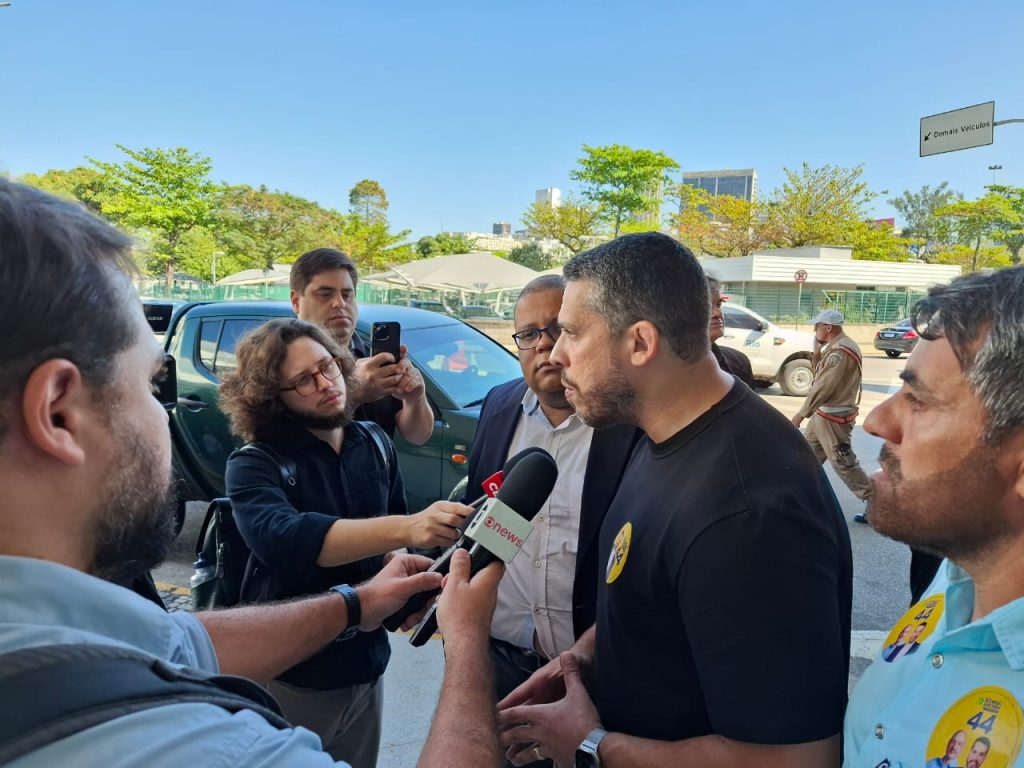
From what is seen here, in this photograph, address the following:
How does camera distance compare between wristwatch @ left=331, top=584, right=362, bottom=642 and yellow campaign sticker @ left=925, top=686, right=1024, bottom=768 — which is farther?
wristwatch @ left=331, top=584, right=362, bottom=642

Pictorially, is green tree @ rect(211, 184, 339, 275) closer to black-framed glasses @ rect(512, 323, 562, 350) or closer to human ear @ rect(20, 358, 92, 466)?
black-framed glasses @ rect(512, 323, 562, 350)

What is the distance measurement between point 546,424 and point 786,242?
3893cm

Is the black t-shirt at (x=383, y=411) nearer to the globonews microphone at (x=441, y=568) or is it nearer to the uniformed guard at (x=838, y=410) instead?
the globonews microphone at (x=441, y=568)

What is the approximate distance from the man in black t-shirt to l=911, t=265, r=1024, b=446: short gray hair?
1.09ft

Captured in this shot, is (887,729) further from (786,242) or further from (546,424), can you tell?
(786,242)

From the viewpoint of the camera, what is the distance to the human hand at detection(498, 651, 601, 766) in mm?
→ 1463

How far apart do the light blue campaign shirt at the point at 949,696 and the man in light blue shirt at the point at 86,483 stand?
A: 2.34 feet

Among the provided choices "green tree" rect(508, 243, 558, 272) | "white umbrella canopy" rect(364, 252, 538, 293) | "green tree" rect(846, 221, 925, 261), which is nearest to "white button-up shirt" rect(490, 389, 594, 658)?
"white umbrella canopy" rect(364, 252, 538, 293)

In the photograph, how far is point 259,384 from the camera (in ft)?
6.79

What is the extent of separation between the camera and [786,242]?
37156 mm

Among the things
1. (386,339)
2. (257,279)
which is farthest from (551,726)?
(257,279)

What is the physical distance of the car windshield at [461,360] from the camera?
185 inches

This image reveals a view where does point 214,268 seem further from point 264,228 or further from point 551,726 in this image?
point 551,726

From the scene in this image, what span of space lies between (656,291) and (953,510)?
75cm
